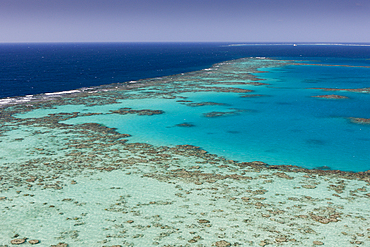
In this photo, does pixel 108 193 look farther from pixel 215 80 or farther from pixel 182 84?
pixel 215 80

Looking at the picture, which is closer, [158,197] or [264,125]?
[158,197]

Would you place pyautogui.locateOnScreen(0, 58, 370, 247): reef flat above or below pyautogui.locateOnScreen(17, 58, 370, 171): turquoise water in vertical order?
below

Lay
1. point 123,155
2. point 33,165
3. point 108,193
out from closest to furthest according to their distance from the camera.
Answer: point 108,193 → point 33,165 → point 123,155

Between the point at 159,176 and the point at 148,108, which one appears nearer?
the point at 159,176

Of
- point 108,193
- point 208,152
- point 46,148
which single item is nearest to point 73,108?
point 46,148

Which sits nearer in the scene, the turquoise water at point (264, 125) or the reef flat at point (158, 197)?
the reef flat at point (158, 197)

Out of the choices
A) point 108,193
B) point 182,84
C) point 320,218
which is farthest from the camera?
point 182,84

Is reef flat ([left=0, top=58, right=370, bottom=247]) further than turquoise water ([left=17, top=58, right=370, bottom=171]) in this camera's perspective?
→ No

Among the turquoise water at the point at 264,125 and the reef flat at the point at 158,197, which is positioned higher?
the turquoise water at the point at 264,125
